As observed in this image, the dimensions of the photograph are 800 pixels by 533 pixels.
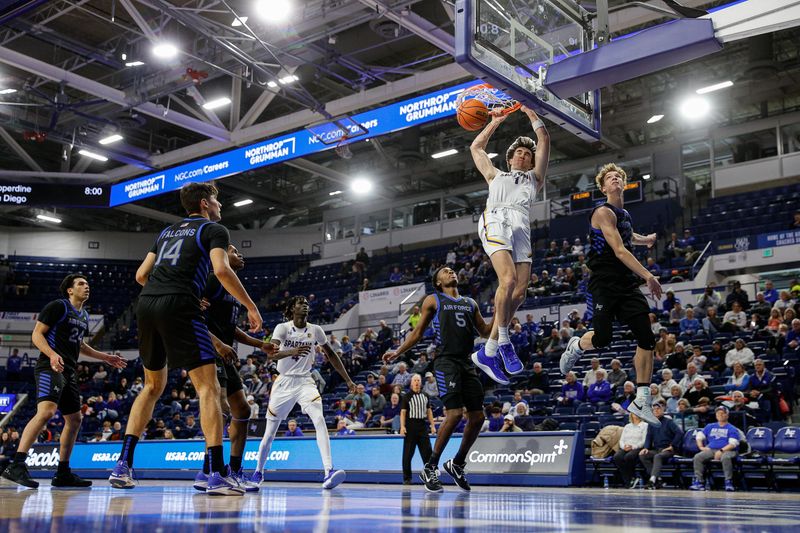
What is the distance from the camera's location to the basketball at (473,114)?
25.2ft

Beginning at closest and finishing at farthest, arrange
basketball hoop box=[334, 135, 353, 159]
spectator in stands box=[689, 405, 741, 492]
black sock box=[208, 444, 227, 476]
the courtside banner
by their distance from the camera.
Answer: black sock box=[208, 444, 227, 476] < spectator in stands box=[689, 405, 741, 492] < the courtside banner < basketball hoop box=[334, 135, 353, 159]

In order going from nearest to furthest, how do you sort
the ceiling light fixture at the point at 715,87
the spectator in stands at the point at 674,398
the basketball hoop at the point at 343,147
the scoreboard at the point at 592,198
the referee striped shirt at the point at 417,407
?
1. the referee striped shirt at the point at 417,407
2. the spectator in stands at the point at 674,398
3. the basketball hoop at the point at 343,147
4. the ceiling light fixture at the point at 715,87
5. the scoreboard at the point at 592,198

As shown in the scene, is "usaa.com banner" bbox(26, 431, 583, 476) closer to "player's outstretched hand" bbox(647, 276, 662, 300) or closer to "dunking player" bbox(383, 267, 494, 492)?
"dunking player" bbox(383, 267, 494, 492)

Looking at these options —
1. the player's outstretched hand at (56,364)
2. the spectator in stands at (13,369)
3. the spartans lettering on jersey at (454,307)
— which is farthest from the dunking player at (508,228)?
the spectator in stands at (13,369)

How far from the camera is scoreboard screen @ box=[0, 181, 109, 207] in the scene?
2284 centimetres

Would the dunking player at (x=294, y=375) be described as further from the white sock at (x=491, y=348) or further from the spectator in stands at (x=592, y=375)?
the spectator in stands at (x=592, y=375)

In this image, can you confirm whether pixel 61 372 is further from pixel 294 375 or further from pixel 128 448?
pixel 294 375

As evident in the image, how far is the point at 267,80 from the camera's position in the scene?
1942 centimetres

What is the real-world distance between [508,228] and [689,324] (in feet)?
35.2

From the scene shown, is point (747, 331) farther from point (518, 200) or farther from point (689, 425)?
point (518, 200)

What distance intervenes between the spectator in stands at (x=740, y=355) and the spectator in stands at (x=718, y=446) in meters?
2.59

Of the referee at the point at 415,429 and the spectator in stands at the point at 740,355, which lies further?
the spectator in stands at the point at 740,355

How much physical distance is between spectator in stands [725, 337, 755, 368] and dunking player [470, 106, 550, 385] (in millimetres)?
8006

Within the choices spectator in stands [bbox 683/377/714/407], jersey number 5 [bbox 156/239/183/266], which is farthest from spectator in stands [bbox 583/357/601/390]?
jersey number 5 [bbox 156/239/183/266]
